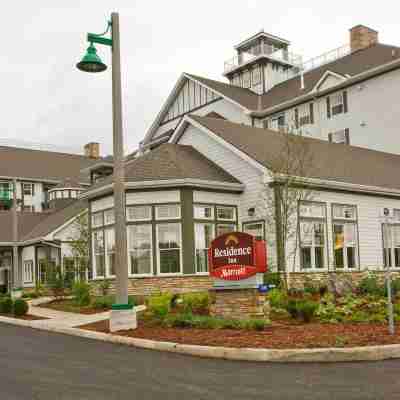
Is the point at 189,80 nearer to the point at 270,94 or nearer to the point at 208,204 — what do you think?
the point at 270,94

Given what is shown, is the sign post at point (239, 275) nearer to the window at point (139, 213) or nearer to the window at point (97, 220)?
the window at point (139, 213)

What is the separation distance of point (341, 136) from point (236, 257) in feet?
87.5

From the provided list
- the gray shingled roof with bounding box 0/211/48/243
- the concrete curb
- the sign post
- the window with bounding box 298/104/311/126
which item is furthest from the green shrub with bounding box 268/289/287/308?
the gray shingled roof with bounding box 0/211/48/243

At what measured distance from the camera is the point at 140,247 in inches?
905

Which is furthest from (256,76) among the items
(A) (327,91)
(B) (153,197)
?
(B) (153,197)

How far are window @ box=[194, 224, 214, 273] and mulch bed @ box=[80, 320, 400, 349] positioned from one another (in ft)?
27.6

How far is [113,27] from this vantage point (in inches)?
610

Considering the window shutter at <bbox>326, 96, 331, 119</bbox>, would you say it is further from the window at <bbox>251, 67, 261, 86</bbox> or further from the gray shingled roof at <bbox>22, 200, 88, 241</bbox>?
the gray shingled roof at <bbox>22, 200, 88, 241</bbox>

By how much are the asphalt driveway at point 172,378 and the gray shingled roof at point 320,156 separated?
1325 centimetres

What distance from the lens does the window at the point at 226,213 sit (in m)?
24.2

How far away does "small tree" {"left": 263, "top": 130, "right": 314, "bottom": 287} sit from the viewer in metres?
22.2

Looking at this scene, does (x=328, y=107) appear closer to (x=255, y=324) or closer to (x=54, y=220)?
(x=54, y=220)

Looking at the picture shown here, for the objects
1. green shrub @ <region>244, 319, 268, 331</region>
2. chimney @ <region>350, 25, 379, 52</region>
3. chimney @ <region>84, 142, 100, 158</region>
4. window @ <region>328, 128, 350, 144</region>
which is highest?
chimney @ <region>350, 25, 379, 52</region>

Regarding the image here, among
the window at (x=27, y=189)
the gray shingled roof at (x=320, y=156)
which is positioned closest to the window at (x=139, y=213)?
the gray shingled roof at (x=320, y=156)
